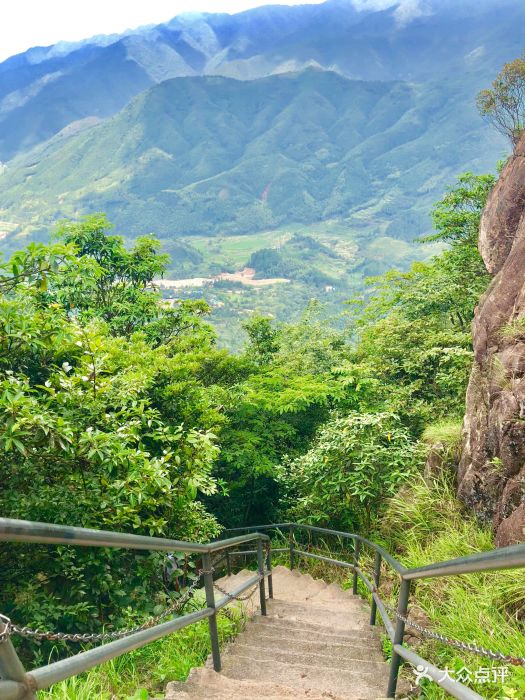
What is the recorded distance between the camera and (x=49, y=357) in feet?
17.6

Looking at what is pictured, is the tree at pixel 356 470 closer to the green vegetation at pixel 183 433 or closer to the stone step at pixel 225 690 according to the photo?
→ the green vegetation at pixel 183 433

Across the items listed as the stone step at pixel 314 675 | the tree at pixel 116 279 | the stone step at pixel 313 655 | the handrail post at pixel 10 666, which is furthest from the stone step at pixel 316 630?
the tree at pixel 116 279

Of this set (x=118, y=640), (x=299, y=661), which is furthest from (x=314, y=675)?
(x=118, y=640)

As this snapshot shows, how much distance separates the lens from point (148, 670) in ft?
12.4

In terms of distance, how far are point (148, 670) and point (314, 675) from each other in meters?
1.20

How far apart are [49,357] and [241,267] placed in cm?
17438

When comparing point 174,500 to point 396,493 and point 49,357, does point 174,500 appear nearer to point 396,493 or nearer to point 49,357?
point 49,357

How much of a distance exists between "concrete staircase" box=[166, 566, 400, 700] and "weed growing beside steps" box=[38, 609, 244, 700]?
0.21 meters

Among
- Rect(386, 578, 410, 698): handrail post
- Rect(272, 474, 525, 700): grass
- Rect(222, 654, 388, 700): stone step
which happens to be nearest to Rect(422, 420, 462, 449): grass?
Rect(272, 474, 525, 700): grass

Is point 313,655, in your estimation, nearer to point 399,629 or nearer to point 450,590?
point 450,590

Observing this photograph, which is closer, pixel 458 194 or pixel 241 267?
pixel 458 194

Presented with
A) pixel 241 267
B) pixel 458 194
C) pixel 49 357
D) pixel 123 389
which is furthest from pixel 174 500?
pixel 241 267

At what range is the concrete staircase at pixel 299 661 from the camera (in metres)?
3.13

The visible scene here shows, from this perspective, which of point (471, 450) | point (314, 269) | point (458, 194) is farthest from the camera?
point (314, 269)
